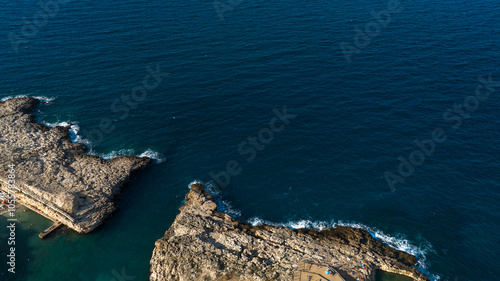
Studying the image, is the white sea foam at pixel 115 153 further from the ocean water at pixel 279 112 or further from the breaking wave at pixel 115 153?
the ocean water at pixel 279 112

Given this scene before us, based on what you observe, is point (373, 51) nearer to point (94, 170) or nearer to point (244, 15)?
point (244, 15)

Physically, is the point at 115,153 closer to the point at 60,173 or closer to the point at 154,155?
the point at 154,155

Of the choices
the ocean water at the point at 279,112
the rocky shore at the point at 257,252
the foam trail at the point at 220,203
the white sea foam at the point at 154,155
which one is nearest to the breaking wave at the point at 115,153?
the white sea foam at the point at 154,155

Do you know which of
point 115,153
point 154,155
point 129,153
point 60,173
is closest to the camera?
point 60,173

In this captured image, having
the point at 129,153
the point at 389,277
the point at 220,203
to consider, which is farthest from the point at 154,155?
the point at 389,277

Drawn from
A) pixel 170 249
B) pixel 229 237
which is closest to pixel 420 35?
pixel 229 237

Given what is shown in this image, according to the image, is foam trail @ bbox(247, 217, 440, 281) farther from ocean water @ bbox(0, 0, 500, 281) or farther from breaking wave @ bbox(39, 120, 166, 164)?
breaking wave @ bbox(39, 120, 166, 164)
